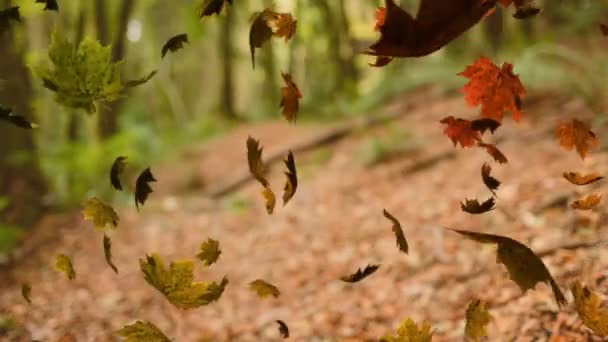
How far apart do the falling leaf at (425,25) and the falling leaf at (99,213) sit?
84 centimetres

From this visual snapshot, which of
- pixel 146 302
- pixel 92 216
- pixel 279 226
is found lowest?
pixel 279 226

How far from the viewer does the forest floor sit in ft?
8.16

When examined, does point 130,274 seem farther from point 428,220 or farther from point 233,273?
point 428,220

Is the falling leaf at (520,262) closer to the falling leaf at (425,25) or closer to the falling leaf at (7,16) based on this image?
the falling leaf at (425,25)

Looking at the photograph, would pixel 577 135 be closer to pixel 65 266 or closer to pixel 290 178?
pixel 290 178

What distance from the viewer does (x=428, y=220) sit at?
149 inches

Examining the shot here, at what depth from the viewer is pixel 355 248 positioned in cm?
371

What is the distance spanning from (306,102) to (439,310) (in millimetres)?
7857

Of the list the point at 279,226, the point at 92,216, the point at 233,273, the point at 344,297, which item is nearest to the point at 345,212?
the point at 279,226

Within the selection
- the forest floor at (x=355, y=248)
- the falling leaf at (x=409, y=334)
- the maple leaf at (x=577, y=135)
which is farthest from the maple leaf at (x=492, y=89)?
the forest floor at (x=355, y=248)

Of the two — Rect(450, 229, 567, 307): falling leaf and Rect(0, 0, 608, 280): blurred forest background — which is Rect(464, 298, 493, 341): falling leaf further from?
Rect(0, 0, 608, 280): blurred forest background

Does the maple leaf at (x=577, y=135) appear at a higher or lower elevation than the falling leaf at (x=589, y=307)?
higher

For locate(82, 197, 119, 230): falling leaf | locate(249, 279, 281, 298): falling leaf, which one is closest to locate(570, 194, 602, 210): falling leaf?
locate(249, 279, 281, 298): falling leaf

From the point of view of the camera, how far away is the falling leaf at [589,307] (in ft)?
4.44
